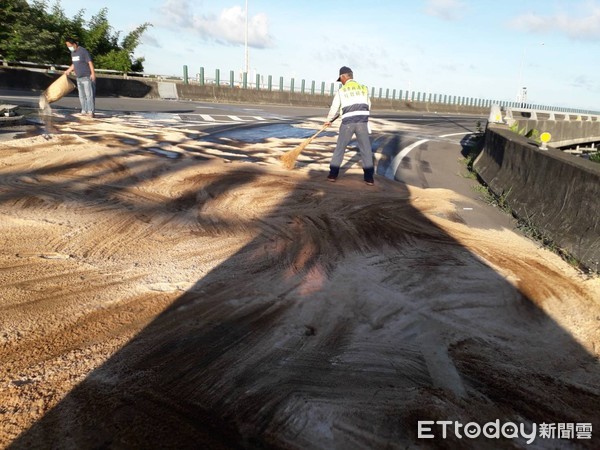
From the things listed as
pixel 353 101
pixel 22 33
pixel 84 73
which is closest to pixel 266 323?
pixel 353 101

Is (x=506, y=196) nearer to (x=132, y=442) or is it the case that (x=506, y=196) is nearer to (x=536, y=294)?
(x=536, y=294)

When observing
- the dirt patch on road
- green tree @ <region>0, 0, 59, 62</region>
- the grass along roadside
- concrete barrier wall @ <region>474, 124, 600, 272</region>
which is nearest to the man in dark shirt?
the dirt patch on road

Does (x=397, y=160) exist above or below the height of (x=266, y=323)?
above

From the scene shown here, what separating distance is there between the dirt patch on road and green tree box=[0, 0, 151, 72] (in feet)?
72.8

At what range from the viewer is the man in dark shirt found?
11.0m

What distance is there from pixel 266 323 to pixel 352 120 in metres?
4.87

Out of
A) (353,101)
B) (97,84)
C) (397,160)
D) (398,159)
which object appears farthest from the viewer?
(97,84)

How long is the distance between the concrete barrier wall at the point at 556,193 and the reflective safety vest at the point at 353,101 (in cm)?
243

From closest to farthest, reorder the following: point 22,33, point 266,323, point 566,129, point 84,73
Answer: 1. point 266,323
2. point 84,73
3. point 566,129
4. point 22,33

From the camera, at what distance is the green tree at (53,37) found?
2258 centimetres

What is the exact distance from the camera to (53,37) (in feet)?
80.4

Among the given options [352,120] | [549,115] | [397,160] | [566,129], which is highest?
[549,115]

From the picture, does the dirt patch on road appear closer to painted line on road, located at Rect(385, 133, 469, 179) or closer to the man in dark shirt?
painted line on road, located at Rect(385, 133, 469, 179)

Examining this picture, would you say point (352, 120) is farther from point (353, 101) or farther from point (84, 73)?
point (84, 73)
